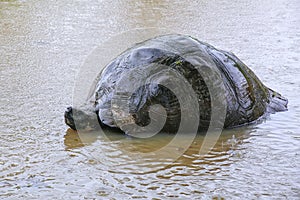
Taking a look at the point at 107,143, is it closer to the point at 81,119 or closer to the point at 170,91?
the point at 81,119

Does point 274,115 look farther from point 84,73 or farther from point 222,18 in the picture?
point 222,18

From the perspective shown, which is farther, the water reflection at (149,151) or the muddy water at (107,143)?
the water reflection at (149,151)

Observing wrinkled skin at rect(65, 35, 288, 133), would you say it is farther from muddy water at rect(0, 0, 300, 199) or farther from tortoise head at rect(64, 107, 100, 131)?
muddy water at rect(0, 0, 300, 199)

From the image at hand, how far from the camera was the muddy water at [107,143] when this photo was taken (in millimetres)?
2836

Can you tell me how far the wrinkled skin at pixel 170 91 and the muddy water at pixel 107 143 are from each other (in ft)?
0.37

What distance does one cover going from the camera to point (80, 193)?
9.00 ft

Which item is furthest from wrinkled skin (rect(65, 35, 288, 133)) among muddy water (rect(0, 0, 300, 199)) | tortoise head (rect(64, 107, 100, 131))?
muddy water (rect(0, 0, 300, 199))

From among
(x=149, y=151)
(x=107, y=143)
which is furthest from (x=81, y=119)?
(x=149, y=151)

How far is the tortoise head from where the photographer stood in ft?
11.5

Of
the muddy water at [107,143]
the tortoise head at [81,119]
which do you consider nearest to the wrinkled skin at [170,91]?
the tortoise head at [81,119]

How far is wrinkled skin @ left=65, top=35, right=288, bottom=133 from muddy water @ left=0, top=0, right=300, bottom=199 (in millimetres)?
113

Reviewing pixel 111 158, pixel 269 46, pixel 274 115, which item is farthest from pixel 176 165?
pixel 269 46

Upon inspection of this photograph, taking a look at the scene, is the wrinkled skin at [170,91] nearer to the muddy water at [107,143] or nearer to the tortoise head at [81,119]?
the tortoise head at [81,119]

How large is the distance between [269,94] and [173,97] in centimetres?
106
